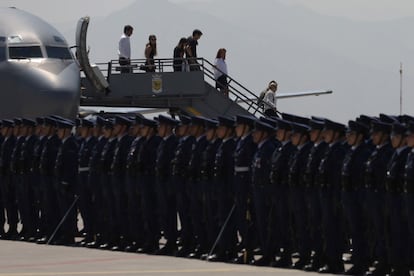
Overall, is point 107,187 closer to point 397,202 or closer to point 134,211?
point 134,211

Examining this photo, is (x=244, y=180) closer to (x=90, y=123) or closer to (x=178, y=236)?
(x=178, y=236)

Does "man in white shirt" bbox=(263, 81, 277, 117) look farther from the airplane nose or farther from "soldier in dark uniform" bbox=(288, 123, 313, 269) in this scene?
"soldier in dark uniform" bbox=(288, 123, 313, 269)

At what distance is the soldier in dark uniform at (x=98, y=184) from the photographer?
23.2 meters

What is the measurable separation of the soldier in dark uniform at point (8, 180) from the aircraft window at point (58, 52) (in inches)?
271

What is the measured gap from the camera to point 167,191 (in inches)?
862

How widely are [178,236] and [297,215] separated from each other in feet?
10.6

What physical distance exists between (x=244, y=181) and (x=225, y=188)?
476 mm

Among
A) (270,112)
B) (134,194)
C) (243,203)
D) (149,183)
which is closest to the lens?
(243,203)

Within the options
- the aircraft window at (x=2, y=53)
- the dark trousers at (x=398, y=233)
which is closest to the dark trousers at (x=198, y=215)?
the dark trousers at (x=398, y=233)

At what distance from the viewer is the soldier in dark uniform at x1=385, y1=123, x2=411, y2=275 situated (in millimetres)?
18328

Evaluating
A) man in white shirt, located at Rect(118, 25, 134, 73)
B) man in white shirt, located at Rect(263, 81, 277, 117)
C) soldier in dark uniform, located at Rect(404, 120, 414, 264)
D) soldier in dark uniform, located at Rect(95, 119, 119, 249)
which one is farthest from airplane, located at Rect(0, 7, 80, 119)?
soldier in dark uniform, located at Rect(404, 120, 414, 264)

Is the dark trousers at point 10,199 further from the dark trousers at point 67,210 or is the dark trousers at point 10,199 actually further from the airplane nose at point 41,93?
the airplane nose at point 41,93

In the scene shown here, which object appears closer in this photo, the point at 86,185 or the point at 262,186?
the point at 262,186

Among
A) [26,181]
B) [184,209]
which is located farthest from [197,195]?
[26,181]
